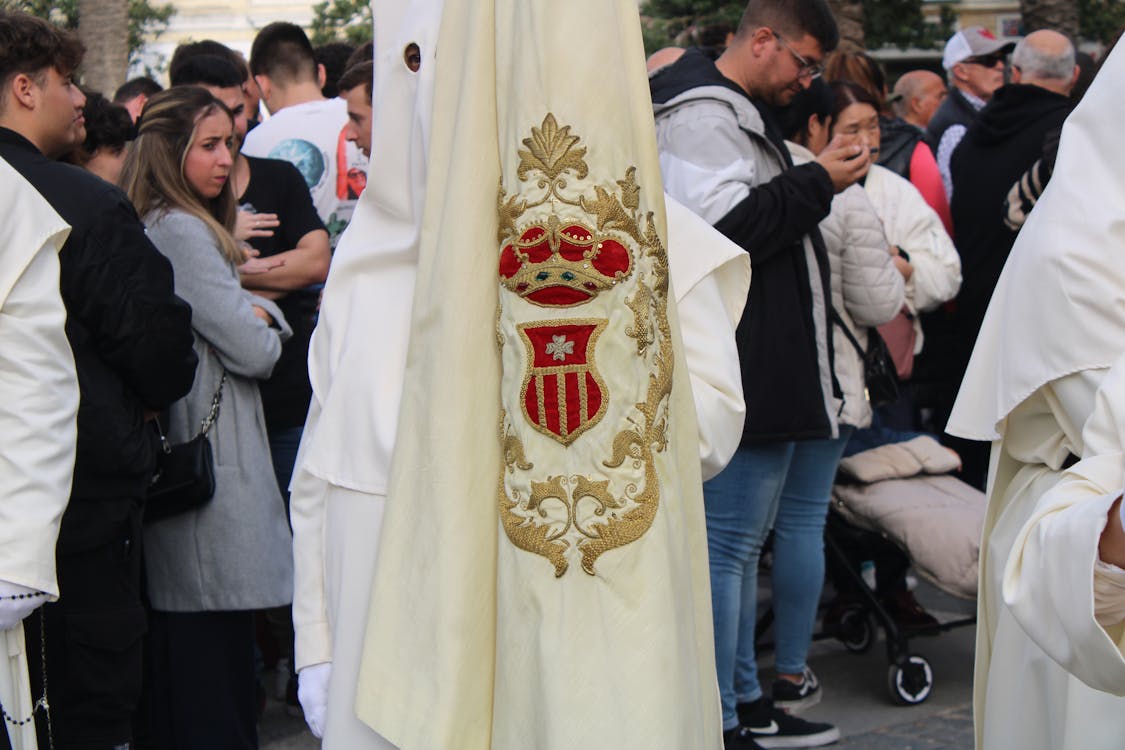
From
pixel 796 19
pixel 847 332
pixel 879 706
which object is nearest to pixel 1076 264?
pixel 796 19

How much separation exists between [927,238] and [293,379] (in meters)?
2.69

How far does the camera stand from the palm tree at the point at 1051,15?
13.9m

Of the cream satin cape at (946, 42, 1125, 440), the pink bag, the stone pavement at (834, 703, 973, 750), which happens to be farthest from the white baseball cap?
the cream satin cape at (946, 42, 1125, 440)

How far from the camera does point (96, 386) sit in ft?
13.0

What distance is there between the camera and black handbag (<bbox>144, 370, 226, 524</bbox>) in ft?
14.2

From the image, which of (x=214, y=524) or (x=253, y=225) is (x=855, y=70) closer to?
(x=253, y=225)

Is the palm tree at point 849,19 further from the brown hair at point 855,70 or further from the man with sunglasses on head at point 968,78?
the brown hair at point 855,70

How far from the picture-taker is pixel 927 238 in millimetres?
6141

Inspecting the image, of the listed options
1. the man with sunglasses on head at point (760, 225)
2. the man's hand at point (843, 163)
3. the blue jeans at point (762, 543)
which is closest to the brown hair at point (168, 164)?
the man with sunglasses on head at point (760, 225)

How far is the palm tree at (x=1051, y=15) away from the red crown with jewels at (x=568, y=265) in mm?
12572

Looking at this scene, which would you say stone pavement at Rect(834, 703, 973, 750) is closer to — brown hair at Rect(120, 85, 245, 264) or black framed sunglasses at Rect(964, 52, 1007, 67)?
brown hair at Rect(120, 85, 245, 264)

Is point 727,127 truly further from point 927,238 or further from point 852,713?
point 852,713

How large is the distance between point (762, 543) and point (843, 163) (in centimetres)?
127

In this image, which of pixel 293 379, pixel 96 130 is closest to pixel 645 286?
pixel 293 379
